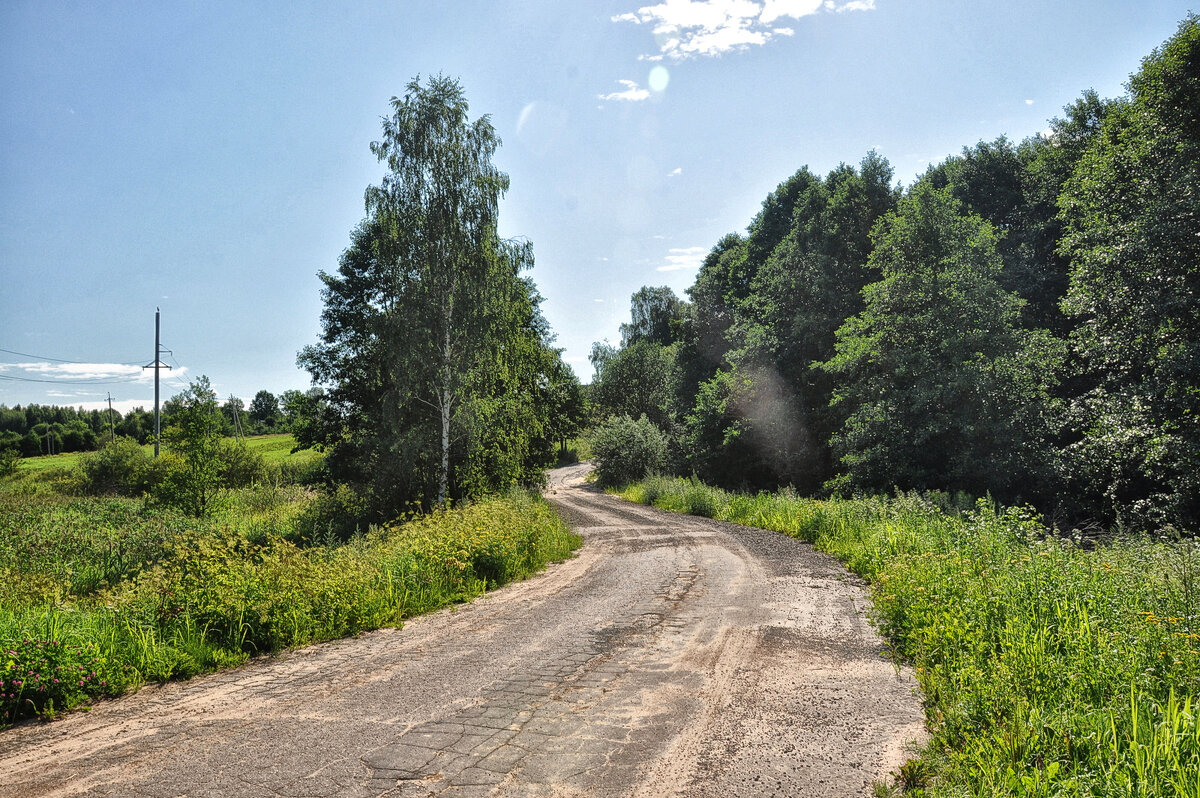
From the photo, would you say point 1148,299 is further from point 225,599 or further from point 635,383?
point 635,383

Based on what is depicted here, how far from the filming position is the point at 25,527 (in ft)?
58.3

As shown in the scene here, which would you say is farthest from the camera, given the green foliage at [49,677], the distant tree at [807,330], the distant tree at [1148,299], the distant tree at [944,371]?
the distant tree at [807,330]

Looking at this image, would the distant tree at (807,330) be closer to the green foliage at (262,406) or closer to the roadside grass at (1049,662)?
the roadside grass at (1049,662)

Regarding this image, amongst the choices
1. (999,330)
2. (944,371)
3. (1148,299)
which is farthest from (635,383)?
(1148,299)

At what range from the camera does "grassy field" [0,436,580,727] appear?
5344 millimetres

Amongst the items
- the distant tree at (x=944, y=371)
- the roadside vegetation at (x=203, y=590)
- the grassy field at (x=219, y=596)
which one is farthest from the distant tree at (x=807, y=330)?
the grassy field at (x=219, y=596)

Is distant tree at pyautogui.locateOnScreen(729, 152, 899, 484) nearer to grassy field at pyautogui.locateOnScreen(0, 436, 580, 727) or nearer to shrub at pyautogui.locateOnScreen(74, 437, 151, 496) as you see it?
grassy field at pyautogui.locateOnScreen(0, 436, 580, 727)

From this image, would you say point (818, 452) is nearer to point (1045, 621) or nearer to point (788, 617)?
point (788, 617)

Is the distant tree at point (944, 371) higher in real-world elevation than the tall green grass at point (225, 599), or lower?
higher

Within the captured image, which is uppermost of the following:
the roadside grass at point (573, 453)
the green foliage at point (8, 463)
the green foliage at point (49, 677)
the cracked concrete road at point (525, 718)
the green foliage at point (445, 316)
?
the green foliage at point (445, 316)

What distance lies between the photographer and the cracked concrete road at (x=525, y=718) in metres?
3.81

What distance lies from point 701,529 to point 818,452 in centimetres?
1214

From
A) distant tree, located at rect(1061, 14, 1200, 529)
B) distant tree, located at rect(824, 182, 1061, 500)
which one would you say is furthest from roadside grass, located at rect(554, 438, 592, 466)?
distant tree, located at rect(1061, 14, 1200, 529)

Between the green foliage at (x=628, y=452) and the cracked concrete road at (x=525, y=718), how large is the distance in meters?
27.7
